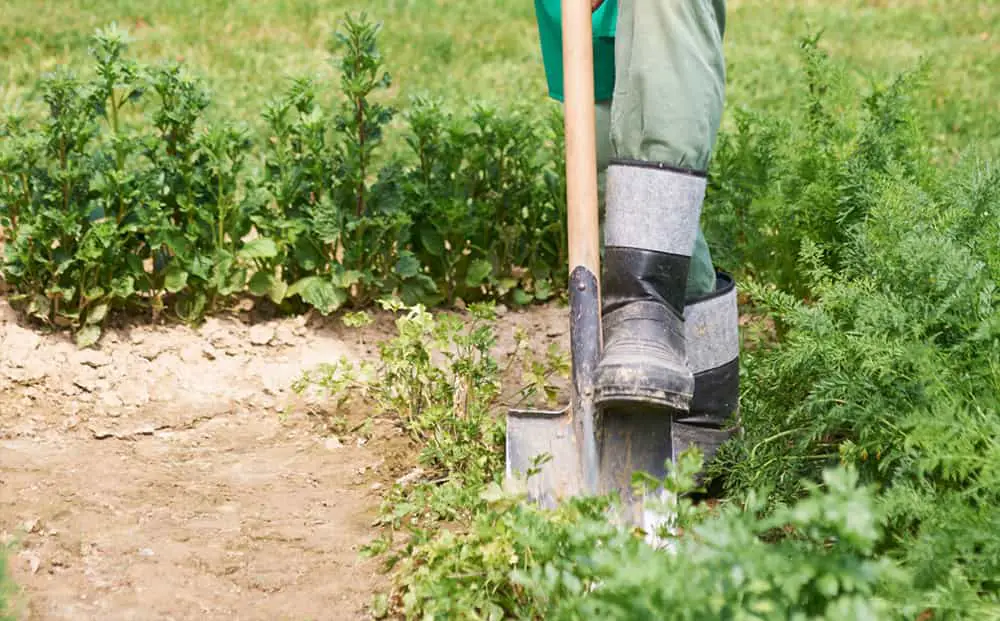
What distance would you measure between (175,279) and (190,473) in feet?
2.52

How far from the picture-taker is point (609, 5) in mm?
2803

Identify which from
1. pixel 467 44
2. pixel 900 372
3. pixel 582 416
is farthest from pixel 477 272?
pixel 467 44

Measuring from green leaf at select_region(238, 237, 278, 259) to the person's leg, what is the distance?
1.29 metres

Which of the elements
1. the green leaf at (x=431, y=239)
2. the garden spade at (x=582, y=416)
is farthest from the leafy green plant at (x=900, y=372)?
the green leaf at (x=431, y=239)

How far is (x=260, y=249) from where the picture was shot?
3.57m

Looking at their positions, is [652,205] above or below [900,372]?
above

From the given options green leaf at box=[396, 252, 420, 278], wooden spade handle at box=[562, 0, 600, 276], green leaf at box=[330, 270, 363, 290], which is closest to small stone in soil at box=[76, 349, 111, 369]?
green leaf at box=[330, 270, 363, 290]

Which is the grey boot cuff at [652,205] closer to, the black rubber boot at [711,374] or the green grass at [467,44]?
the black rubber boot at [711,374]

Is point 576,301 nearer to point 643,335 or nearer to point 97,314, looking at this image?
point 643,335

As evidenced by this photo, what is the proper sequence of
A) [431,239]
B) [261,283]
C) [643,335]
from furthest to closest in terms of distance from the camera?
[431,239] → [261,283] → [643,335]

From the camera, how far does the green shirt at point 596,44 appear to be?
282 cm

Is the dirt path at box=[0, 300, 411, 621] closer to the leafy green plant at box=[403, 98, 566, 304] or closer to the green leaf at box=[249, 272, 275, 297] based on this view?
the green leaf at box=[249, 272, 275, 297]

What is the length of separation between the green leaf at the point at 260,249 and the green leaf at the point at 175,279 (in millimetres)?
175

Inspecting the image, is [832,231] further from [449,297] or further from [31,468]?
[31,468]
